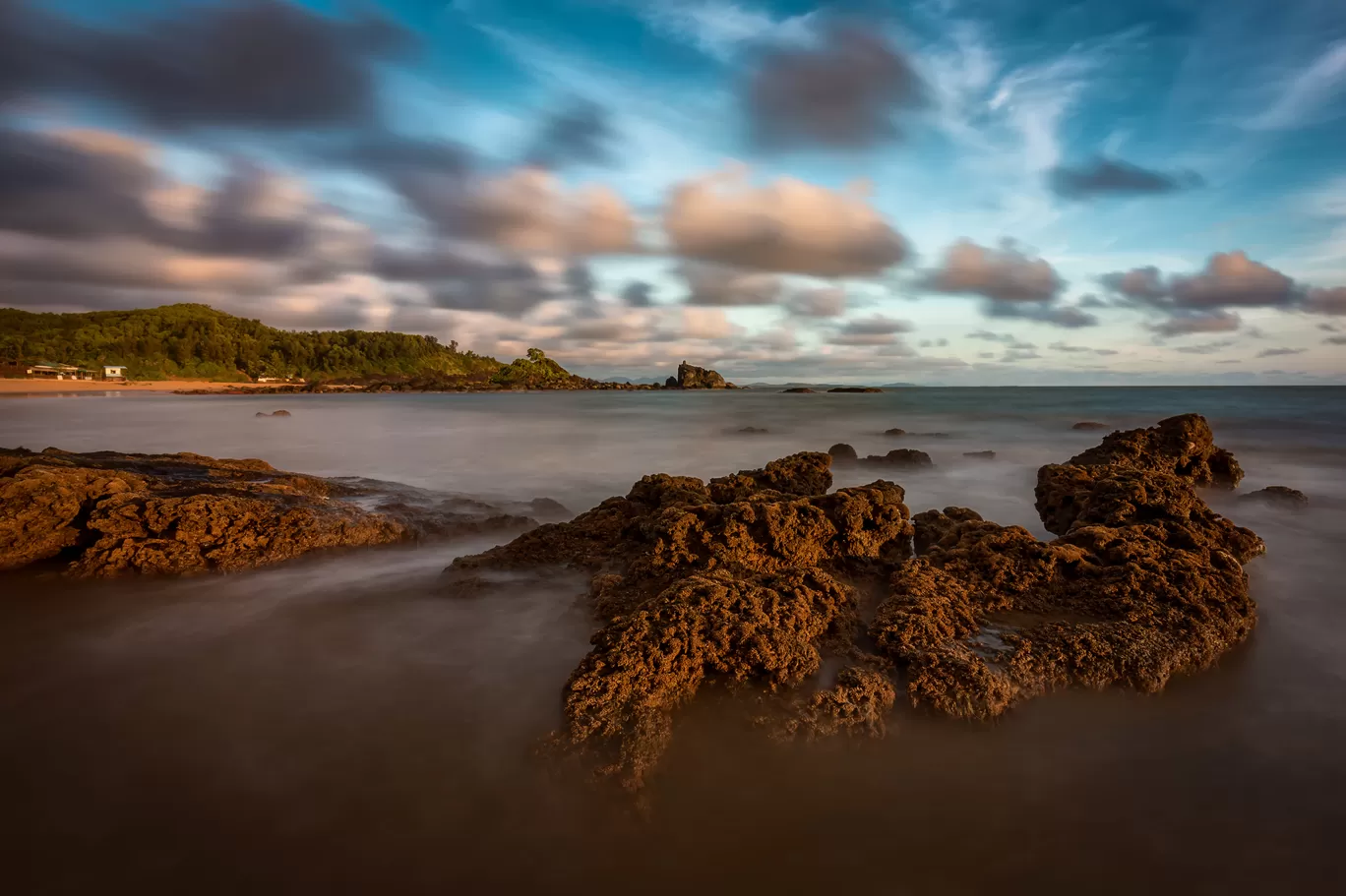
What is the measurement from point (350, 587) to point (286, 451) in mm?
15256

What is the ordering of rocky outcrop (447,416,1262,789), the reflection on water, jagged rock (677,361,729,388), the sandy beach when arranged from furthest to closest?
jagged rock (677,361,729,388)
the sandy beach
rocky outcrop (447,416,1262,789)
the reflection on water

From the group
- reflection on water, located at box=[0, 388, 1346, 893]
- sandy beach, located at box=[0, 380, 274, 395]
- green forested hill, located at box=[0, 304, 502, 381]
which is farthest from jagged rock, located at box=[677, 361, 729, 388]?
reflection on water, located at box=[0, 388, 1346, 893]

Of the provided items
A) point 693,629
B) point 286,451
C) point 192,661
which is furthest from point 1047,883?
point 286,451

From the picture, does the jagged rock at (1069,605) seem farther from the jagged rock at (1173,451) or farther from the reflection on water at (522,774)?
the jagged rock at (1173,451)

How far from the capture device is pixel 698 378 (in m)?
133

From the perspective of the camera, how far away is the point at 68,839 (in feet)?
7.84

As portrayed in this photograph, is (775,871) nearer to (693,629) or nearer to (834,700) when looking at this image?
(834,700)

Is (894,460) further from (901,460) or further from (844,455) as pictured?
(844,455)

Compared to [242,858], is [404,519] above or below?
above

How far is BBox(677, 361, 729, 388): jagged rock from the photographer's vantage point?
132 meters

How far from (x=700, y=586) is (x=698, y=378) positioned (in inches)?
5126

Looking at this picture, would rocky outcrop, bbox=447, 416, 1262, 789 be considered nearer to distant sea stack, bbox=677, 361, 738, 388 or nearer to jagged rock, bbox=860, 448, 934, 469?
jagged rock, bbox=860, 448, 934, 469

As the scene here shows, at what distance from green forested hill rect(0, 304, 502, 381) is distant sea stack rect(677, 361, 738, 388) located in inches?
1650

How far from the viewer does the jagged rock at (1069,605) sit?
3199 mm
